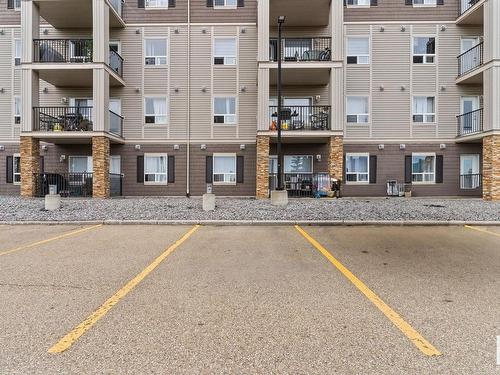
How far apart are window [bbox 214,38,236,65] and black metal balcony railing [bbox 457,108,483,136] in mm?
14221

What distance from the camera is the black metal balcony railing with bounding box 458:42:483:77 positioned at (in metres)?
18.0

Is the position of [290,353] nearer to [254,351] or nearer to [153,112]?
[254,351]

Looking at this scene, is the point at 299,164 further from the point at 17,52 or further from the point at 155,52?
the point at 17,52

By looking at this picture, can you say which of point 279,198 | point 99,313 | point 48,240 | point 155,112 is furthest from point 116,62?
point 99,313

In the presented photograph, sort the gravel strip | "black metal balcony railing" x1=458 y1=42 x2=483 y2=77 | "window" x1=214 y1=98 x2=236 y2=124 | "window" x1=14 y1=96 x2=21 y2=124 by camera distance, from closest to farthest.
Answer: the gravel strip
"black metal balcony railing" x1=458 y1=42 x2=483 y2=77
"window" x1=214 y1=98 x2=236 y2=124
"window" x1=14 y1=96 x2=21 y2=124

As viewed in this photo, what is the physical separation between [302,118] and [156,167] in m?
9.37

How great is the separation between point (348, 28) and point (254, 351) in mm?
20855

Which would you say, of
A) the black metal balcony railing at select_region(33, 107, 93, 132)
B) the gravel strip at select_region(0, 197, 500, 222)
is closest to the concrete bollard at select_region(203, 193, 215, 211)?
the gravel strip at select_region(0, 197, 500, 222)

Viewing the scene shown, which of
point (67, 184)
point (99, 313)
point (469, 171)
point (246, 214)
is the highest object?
point (469, 171)

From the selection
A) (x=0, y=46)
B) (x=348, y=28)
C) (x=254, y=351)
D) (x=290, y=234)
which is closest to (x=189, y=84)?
(x=348, y=28)

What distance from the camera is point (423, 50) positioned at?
762 inches

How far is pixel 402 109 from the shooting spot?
63.8ft

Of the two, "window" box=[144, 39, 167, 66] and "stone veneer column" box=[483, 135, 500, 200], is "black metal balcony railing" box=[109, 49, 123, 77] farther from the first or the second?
"stone veneer column" box=[483, 135, 500, 200]

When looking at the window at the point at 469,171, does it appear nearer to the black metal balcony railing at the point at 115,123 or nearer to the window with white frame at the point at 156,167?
the window with white frame at the point at 156,167
